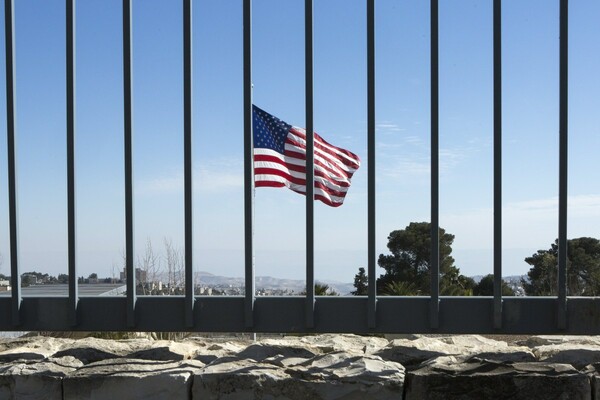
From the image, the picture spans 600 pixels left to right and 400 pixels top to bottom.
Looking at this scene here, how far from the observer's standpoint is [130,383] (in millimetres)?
4277

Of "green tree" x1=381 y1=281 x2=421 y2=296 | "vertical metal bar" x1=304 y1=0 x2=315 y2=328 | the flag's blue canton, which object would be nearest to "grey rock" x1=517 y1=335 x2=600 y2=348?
"vertical metal bar" x1=304 y1=0 x2=315 y2=328

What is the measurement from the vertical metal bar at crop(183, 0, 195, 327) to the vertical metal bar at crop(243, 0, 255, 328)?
0.32 meters

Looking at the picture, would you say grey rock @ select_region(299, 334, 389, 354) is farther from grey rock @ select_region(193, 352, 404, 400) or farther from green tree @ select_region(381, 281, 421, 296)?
green tree @ select_region(381, 281, 421, 296)

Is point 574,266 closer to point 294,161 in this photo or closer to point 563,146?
point 294,161

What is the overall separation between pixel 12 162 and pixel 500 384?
10.0ft

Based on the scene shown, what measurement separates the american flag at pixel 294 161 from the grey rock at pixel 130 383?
3.74m

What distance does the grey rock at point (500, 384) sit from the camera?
4.12 m

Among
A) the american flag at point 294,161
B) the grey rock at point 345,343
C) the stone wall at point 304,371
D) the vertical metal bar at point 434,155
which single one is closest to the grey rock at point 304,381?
the stone wall at point 304,371

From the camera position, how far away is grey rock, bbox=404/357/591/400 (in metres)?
4.12

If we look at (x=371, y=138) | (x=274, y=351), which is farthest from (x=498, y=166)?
(x=274, y=351)

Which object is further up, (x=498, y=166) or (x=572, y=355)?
(x=498, y=166)

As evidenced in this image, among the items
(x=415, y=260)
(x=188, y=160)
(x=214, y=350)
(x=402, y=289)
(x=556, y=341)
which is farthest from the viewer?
(x=415, y=260)

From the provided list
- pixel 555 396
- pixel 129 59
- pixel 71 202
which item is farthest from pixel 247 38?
pixel 555 396

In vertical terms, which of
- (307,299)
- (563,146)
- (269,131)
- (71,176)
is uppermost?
(269,131)
